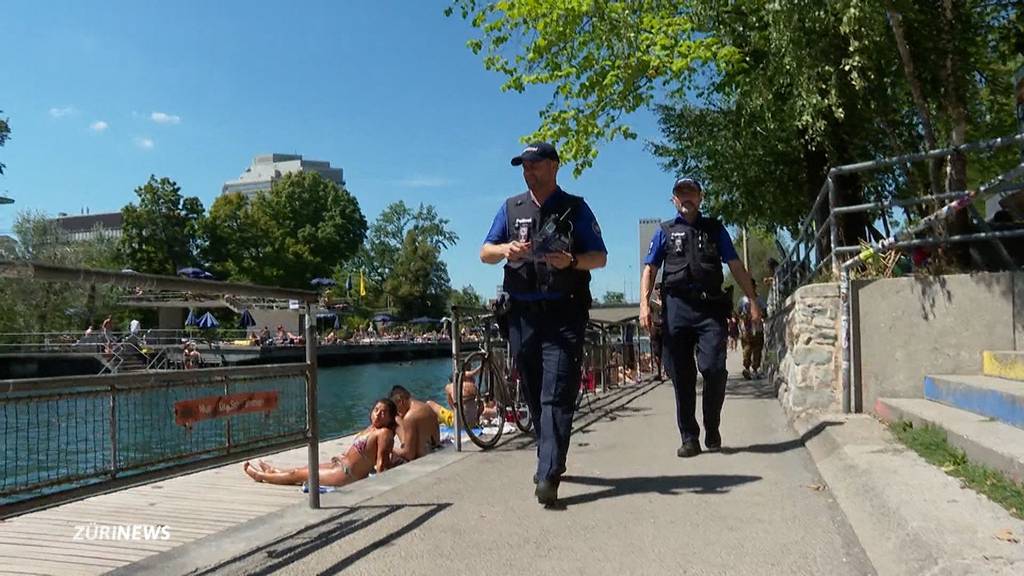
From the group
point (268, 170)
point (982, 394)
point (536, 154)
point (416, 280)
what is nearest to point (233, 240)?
point (416, 280)

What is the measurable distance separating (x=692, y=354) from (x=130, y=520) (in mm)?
4363

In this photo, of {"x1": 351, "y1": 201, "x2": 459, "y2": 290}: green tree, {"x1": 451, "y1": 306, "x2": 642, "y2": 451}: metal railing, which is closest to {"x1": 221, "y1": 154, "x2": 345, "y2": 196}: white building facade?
{"x1": 351, "y1": 201, "x2": 459, "y2": 290}: green tree

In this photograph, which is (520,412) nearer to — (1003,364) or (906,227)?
(906,227)

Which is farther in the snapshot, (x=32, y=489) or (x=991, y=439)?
(x=991, y=439)

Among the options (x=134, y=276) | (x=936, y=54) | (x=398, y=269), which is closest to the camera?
(x=134, y=276)

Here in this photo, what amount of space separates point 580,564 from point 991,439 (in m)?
2.46

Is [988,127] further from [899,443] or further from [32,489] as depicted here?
[32,489]

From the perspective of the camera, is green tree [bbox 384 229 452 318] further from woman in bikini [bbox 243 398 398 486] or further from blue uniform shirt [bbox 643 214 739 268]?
blue uniform shirt [bbox 643 214 739 268]

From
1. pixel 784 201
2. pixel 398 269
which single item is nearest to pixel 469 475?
pixel 784 201

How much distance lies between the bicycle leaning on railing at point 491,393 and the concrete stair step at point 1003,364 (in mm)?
3775

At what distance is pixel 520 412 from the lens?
865 centimetres

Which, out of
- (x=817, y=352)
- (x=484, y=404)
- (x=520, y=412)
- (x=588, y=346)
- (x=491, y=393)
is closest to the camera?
(x=817, y=352)

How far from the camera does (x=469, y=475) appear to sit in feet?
19.3

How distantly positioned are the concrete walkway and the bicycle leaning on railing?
126cm
